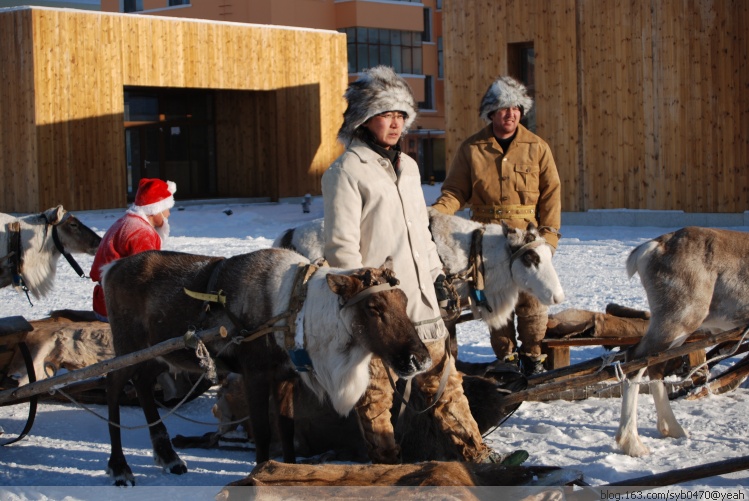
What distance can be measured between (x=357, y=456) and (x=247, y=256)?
4.17ft

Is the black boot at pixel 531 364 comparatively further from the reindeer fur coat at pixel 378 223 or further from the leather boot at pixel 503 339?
the reindeer fur coat at pixel 378 223

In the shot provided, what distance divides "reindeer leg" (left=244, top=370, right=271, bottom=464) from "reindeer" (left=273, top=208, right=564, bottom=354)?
6.39 feet

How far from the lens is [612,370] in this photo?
5406 millimetres

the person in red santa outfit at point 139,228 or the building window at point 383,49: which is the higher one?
the building window at point 383,49

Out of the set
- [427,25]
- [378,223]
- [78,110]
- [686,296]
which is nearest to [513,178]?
[686,296]

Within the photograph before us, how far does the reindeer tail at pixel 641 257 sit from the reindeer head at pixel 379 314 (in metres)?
1.96

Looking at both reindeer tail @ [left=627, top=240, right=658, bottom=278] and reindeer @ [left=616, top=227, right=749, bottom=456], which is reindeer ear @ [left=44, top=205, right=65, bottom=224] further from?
reindeer @ [left=616, top=227, right=749, bottom=456]

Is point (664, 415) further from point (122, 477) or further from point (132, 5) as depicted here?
point (132, 5)

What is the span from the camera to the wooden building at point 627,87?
647 inches

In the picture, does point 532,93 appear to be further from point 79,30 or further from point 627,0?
point 79,30

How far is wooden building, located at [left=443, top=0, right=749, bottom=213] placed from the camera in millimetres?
16422

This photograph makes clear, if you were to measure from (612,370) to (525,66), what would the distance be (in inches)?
553

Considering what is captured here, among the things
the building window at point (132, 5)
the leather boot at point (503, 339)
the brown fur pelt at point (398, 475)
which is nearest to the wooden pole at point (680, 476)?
the brown fur pelt at point (398, 475)

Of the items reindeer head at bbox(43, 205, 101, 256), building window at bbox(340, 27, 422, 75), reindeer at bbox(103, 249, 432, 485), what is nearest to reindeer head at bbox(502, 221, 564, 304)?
reindeer at bbox(103, 249, 432, 485)
